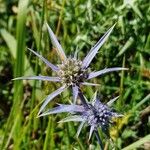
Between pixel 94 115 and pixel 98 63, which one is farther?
pixel 98 63

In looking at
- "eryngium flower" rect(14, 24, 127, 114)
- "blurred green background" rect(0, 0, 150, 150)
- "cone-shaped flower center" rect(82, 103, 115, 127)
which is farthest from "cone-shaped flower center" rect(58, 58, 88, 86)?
"blurred green background" rect(0, 0, 150, 150)

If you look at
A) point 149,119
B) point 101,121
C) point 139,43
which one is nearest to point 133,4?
point 139,43

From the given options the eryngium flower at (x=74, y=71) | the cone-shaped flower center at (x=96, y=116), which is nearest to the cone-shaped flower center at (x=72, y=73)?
the eryngium flower at (x=74, y=71)

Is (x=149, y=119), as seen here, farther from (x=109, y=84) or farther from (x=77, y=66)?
(x=77, y=66)

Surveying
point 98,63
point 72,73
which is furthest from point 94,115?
point 98,63

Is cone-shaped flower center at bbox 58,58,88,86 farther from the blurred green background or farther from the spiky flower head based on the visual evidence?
the blurred green background

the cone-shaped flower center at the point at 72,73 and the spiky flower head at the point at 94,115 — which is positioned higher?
the cone-shaped flower center at the point at 72,73

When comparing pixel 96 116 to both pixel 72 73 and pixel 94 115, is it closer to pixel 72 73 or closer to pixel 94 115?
pixel 94 115

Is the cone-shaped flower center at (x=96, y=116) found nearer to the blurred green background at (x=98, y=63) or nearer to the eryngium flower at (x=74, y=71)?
the eryngium flower at (x=74, y=71)
